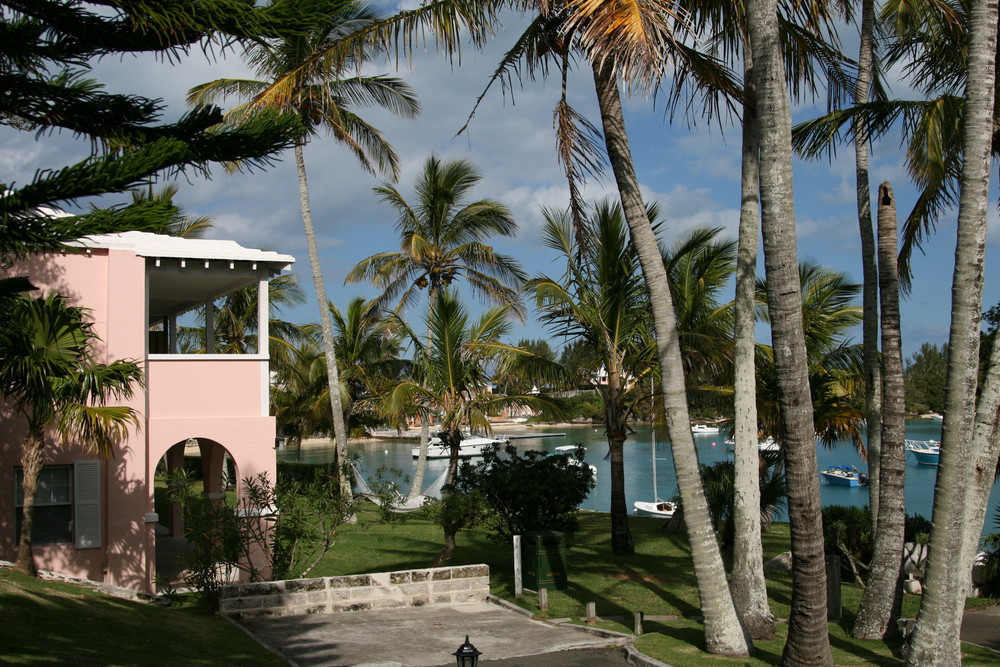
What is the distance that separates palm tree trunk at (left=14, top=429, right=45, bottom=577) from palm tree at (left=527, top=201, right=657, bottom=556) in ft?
30.2

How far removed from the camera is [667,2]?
33.4 ft

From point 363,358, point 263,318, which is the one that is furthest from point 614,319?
point 363,358

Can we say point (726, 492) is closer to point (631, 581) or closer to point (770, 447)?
point (631, 581)

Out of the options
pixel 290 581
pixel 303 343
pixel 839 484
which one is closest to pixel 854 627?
pixel 290 581

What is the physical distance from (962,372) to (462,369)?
40.7 ft

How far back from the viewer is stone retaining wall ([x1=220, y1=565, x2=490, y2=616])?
1281cm

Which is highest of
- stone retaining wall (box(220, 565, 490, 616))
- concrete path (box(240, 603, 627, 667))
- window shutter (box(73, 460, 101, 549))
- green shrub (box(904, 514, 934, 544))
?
window shutter (box(73, 460, 101, 549))

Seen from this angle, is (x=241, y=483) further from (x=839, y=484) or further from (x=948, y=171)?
(x=839, y=484)

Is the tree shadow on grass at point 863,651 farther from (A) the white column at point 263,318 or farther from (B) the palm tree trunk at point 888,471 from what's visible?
(A) the white column at point 263,318

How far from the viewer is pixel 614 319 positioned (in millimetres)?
17266

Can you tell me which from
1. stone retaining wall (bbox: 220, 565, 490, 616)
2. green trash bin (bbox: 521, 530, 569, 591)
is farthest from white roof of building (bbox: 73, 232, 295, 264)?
green trash bin (bbox: 521, 530, 569, 591)

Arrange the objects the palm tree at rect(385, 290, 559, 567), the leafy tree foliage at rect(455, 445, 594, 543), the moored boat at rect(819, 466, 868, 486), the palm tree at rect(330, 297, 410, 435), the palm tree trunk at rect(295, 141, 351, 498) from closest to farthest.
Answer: the leafy tree foliage at rect(455, 445, 594, 543)
the palm tree at rect(385, 290, 559, 567)
the palm tree trunk at rect(295, 141, 351, 498)
the palm tree at rect(330, 297, 410, 435)
the moored boat at rect(819, 466, 868, 486)

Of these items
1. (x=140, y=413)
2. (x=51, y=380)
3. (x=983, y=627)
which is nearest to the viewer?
(x=51, y=380)

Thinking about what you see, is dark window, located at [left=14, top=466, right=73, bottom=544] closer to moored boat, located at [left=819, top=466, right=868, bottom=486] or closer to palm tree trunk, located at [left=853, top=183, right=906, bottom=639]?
palm tree trunk, located at [left=853, top=183, right=906, bottom=639]
